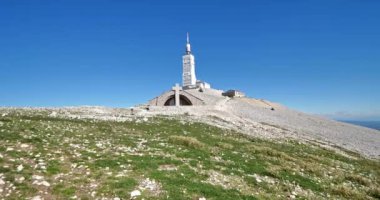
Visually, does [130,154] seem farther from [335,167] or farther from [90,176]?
[335,167]

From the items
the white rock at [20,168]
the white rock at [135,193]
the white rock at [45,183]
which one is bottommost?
the white rock at [135,193]

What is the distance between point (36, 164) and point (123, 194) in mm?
5450

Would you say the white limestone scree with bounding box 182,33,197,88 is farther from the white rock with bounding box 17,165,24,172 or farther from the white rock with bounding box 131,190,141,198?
the white rock with bounding box 131,190,141,198

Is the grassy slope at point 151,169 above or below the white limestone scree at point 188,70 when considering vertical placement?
below

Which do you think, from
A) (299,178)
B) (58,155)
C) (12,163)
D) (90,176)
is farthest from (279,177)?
(12,163)

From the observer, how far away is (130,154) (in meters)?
19.4

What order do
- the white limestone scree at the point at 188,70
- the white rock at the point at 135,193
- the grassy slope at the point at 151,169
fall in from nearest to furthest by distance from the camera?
1. the white rock at the point at 135,193
2. the grassy slope at the point at 151,169
3. the white limestone scree at the point at 188,70

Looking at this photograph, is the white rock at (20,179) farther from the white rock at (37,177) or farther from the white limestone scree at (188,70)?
the white limestone scree at (188,70)

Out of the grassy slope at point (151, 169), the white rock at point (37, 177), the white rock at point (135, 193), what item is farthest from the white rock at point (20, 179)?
the white rock at point (135, 193)

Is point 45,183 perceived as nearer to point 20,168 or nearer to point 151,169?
point 20,168

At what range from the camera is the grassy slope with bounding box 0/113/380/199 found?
14.2 m

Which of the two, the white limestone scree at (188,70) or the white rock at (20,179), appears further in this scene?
the white limestone scree at (188,70)

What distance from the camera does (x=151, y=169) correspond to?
17.0 metres

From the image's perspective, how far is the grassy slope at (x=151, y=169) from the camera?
46.7ft
